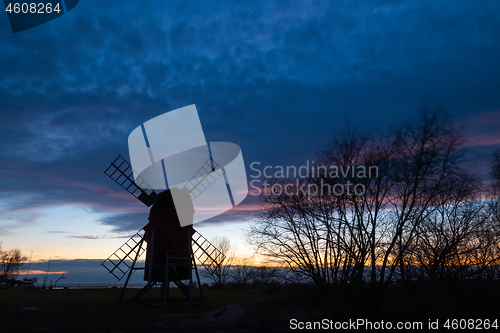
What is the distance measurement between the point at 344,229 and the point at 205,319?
8.20 meters

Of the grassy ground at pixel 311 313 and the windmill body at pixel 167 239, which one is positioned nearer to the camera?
the grassy ground at pixel 311 313

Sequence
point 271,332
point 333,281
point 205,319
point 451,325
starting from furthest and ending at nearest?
1. point 333,281
2. point 205,319
3. point 271,332
4. point 451,325

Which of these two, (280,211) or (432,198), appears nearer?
(432,198)

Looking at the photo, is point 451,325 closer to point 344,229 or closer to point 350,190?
point 344,229

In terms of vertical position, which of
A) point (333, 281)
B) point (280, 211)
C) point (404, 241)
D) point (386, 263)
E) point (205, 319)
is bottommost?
point (205, 319)

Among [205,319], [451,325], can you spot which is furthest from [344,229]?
[205,319]

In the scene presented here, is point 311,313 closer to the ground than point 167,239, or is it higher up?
closer to the ground

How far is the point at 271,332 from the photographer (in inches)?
505

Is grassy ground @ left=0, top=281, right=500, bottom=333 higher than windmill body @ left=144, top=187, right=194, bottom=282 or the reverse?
the reverse

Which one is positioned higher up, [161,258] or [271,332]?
[161,258]

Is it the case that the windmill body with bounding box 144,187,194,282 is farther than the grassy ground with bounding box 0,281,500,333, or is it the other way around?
the windmill body with bounding box 144,187,194,282

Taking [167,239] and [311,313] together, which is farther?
[167,239]

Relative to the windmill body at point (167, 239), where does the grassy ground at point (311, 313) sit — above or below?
below

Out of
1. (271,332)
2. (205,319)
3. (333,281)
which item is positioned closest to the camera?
(271,332)
